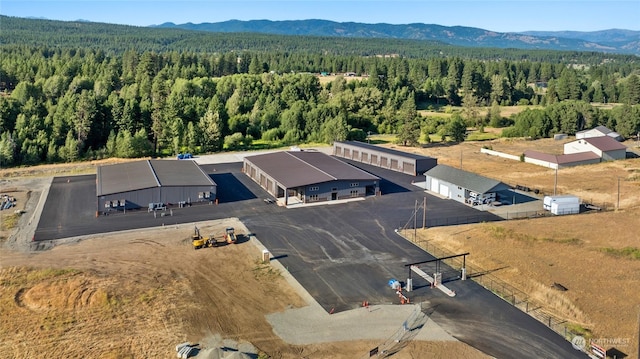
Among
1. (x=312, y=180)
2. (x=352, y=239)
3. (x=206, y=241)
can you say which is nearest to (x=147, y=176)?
(x=312, y=180)

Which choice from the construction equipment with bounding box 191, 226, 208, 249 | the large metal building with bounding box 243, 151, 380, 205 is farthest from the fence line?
the construction equipment with bounding box 191, 226, 208, 249

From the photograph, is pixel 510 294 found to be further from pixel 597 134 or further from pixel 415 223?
pixel 597 134

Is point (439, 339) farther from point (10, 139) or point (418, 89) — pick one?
point (418, 89)

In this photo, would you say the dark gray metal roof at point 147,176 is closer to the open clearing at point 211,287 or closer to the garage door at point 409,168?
the open clearing at point 211,287

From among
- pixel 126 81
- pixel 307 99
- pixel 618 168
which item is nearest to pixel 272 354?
pixel 618 168

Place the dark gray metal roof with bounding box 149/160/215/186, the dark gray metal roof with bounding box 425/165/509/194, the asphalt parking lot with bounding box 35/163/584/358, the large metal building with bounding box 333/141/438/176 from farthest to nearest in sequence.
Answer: the large metal building with bounding box 333/141/438/176
the dark gray metal roof with bounding box 149/160/215/186
the dark gray metal roof with bounding box 425/165/509/194
the asphalt parking lot with bounding box 35/163/584/358

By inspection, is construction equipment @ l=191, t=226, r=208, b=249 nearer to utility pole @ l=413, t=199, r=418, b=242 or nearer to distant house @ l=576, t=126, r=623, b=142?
utility pole @ l=413, t=199, r=418, b=242
